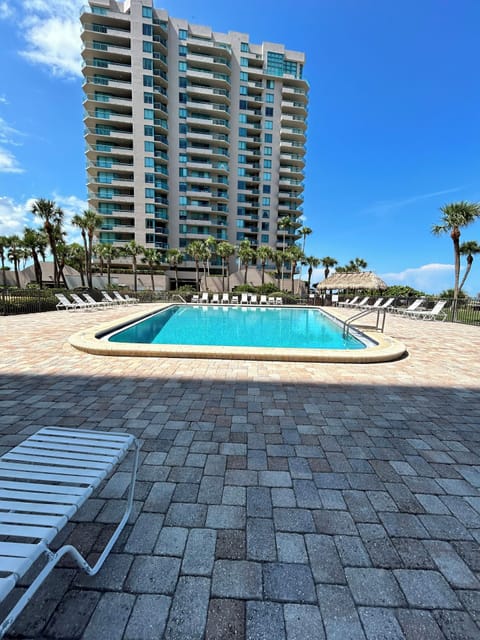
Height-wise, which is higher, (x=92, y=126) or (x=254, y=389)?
(x=92, y=126)

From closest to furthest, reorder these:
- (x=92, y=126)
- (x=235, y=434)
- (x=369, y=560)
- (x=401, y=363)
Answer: (x=369, y=560), (x=235, y=434), (x=401, y=363), (x=92, y=126)

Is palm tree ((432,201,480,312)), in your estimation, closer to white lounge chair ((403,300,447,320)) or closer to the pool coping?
white lounge chair ((403,300,447,320))

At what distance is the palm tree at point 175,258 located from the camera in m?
41.9

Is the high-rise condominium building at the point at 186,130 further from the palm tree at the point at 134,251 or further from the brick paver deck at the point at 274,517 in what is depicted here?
the brick paver deck at the point at 274,517

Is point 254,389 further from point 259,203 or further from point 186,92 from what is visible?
point 186,92

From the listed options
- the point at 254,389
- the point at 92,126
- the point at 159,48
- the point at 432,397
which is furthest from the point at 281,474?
the point at 159,48

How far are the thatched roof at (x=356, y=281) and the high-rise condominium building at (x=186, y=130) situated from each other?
63.8ft

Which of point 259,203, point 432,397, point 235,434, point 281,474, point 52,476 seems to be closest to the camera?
point 52,476

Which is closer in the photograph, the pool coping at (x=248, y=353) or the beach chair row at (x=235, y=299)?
the pool coping at (x=248, y=353)

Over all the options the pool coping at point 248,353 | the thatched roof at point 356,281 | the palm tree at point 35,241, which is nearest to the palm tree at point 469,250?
the thatched roof at point 356,281

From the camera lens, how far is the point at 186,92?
4303cm

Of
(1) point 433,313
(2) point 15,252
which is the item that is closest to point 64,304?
(1) point 433,313

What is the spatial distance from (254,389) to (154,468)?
85.6 inches

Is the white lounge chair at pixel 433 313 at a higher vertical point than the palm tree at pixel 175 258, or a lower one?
lower
